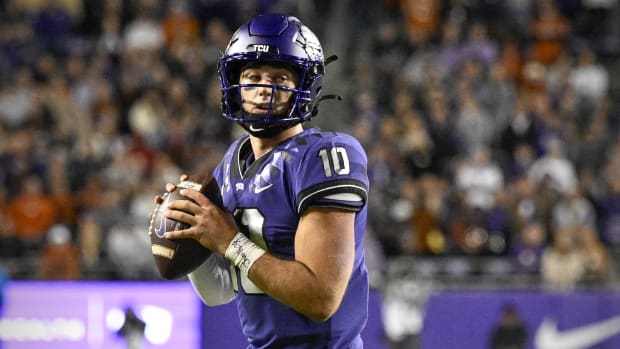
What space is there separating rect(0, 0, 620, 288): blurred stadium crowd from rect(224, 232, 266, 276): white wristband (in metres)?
6.23

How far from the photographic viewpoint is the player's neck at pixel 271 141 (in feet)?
10.4

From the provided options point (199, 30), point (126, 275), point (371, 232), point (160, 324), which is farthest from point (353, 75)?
point (160, 324)

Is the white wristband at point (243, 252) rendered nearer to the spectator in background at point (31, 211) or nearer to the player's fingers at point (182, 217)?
the player's fingers at point (182, 217)

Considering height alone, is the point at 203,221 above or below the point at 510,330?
above

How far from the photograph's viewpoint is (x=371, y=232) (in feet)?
32.3

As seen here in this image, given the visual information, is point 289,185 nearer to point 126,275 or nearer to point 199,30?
point 126,275

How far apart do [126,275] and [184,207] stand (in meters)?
6.41

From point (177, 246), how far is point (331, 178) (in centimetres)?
51

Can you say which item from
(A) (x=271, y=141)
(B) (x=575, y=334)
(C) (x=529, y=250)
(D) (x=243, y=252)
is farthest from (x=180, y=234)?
(C) (x=529, y=250)

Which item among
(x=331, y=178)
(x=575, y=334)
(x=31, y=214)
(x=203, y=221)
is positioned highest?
(x=331, y=178)

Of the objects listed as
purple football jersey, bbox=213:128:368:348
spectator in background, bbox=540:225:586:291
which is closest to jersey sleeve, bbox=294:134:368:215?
purple football jersey, bbox=213:128:368:348

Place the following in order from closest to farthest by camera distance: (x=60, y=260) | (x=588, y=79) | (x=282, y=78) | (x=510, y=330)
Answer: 1. (x=282, y=78)
2. (x=510, y=330)
3. (x=60, y=260)
4. (x=588, y=79)

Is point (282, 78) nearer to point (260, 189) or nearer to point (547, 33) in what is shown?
point (260, 189)

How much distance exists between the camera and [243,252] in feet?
9.66
